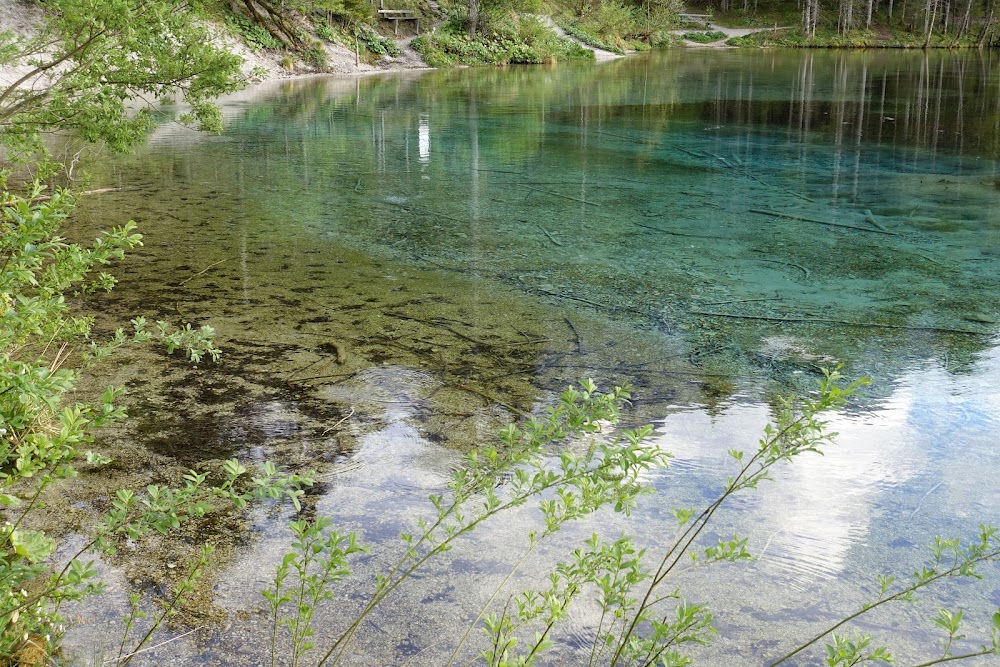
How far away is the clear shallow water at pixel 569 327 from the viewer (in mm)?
3713

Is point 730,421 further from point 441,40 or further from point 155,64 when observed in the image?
point 441,40

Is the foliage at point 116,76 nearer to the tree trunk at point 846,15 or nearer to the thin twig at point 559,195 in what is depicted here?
the thin twig at point 559,195

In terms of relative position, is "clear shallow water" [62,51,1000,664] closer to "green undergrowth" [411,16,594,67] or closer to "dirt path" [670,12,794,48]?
"green undergrowth" [411,16,594,67]

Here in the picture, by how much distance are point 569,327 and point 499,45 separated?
123 ft

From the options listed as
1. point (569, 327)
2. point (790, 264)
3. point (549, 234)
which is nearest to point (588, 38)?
point (549, 234)

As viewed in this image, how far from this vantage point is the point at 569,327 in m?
6.46

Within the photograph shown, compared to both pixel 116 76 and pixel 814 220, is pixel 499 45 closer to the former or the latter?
pixel 814 220

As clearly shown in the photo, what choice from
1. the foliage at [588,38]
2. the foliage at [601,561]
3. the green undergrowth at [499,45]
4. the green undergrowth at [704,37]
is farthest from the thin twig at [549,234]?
the green undergrowth at [704,37]

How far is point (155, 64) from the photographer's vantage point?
7.26m

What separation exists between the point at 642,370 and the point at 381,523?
2294 millimetres

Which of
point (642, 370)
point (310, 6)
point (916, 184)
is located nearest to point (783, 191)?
point (916, 184)

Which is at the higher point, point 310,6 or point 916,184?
point 310,6

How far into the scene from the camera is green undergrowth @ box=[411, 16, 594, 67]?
1516 inches

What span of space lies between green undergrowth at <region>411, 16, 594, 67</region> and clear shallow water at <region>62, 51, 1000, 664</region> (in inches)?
973
